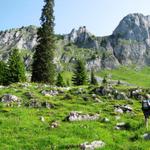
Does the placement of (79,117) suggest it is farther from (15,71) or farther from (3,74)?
(3,74)

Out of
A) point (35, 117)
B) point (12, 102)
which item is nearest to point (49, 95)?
point (12, 102)

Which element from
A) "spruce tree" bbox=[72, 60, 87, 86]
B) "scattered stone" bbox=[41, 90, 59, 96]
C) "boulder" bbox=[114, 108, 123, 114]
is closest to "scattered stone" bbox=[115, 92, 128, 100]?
"scattered stone" bbox=[41, 90, 59, 96]

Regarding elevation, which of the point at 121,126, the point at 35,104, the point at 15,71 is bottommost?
the point at 121,126

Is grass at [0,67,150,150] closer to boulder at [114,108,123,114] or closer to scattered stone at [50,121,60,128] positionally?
scattered stone at [50,121,60,128]

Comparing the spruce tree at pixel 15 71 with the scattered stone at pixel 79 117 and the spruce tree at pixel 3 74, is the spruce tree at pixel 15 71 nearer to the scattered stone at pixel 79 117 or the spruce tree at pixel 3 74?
the spruce tree at pixel 3 74

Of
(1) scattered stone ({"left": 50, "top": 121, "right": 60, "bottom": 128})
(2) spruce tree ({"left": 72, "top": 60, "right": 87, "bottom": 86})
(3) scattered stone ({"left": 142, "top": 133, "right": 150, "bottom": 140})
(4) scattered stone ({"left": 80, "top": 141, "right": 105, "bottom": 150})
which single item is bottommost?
(4) scattered stone ({"left": 80, "top": 141, "right": 105, "bottom": 150})

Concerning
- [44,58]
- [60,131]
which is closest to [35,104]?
[60,131]

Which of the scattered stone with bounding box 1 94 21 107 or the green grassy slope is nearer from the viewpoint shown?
the green grassy slope

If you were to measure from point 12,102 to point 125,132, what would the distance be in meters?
15.6

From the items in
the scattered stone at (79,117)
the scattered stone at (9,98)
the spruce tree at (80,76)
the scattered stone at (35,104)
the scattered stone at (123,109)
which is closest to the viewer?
the scattered stone at (79,117)

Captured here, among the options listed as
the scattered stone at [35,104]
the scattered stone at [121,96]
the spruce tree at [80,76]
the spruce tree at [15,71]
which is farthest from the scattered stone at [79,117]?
the spruce tree at [80,76]

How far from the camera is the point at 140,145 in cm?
2336

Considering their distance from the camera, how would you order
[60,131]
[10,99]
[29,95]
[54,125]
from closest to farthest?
[60,131], [54,125], [10,99], [29,95]

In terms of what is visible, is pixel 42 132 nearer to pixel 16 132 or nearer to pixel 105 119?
pixel 16 132
